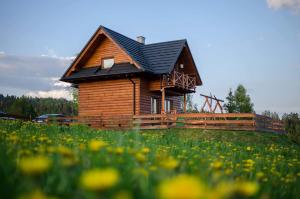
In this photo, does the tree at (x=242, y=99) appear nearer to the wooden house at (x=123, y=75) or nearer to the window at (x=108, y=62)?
the wooden house at (x=123, y=75)

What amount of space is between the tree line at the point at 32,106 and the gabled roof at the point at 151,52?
12.8m

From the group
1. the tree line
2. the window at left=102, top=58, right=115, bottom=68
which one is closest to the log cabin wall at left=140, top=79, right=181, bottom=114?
the window at left=102, top=58, right=115, bottom=68

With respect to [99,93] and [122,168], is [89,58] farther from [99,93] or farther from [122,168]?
[122,168]

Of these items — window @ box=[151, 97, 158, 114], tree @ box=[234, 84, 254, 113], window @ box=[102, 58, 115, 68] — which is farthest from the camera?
tree @ box=[234, 84, 254, 113]

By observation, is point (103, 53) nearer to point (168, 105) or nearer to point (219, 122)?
point (168, 105)

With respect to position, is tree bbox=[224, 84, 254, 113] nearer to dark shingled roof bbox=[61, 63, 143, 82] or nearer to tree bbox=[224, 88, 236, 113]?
tree bbox=[224, 88, 236, 113]

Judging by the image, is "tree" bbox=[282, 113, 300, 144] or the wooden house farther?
the wooden house

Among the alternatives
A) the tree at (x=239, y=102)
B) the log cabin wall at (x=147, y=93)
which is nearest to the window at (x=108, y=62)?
the log cabin wall at (x=147, y=93)

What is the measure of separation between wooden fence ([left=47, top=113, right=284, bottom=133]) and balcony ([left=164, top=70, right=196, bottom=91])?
324 cm

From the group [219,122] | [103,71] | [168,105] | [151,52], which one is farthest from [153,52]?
[219,122]

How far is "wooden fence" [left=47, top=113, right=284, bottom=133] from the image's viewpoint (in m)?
16.1

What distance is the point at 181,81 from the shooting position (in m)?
22.1

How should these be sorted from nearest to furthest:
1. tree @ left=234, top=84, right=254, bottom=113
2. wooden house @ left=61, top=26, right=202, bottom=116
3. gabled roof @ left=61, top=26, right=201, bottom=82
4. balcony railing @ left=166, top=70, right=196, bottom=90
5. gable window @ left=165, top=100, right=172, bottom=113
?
gabled roof @ left=61, top=26, right=201, bottom=82 < wooden house @ left=61, top=26, right=202, bottom=116 < balcony railing @ left=166, top=70, right=196, bottom=90 < gable window @ left=165, top=100, right=172, bottom=113 < tree @ left=234, top=84, right=254, bottom=113

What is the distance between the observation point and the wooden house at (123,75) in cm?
2017
